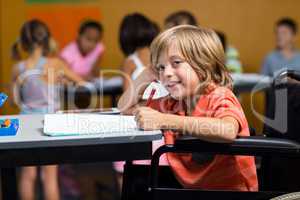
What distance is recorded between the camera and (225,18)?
6117 mm

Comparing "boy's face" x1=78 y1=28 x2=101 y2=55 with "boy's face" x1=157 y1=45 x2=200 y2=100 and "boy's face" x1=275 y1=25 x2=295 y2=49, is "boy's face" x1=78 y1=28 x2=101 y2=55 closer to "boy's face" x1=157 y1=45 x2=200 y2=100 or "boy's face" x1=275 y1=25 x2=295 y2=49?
"boy's face" x1=275 y1=25 x2=295 y2=49

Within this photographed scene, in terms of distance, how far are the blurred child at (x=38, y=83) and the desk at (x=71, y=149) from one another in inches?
81.5

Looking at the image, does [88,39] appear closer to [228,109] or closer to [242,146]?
[228,109]

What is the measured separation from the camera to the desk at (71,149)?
180 cm

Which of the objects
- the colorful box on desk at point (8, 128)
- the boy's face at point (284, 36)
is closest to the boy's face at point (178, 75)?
the colorful box on desk at point (8, 128)

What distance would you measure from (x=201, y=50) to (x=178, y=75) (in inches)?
4.8

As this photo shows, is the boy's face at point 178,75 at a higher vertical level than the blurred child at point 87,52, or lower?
lower

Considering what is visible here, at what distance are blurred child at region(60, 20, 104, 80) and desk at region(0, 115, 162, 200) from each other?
3582mm

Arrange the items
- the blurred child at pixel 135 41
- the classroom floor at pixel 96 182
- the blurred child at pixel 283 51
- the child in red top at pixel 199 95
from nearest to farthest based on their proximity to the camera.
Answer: the child in red top at pixel 199 95 < the blurred child at pixel 135 41 < the classroom floor at pixel 96 182 < the blurred child at pixel 283 51

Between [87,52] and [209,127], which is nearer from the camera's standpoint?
[209,127]

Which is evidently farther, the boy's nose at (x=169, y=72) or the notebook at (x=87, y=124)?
the boy's nose at (x=169, y=72)

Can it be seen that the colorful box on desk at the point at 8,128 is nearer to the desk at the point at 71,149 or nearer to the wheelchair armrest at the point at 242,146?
the desk at the point at 71,149

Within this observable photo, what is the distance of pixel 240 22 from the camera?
241 inches

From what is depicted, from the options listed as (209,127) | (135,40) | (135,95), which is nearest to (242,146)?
(209,127)
